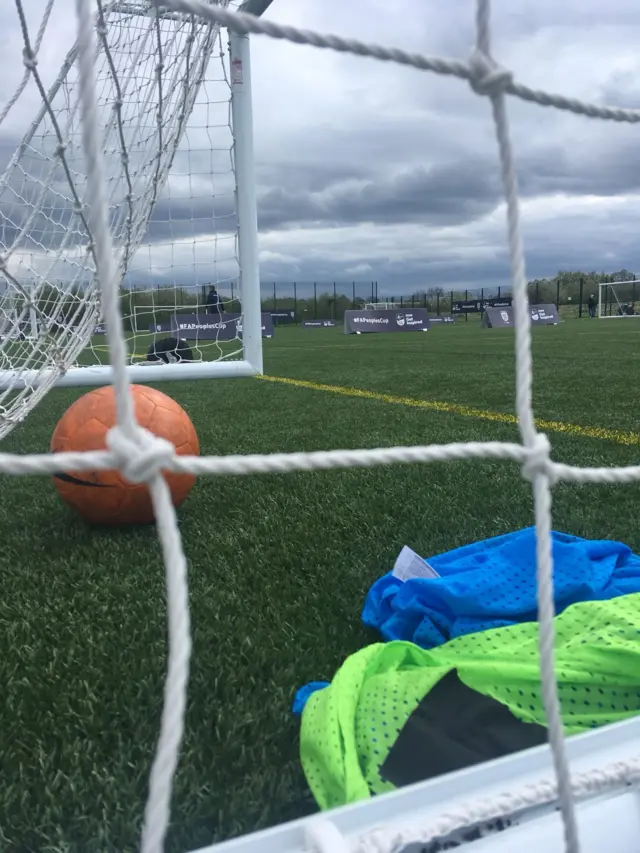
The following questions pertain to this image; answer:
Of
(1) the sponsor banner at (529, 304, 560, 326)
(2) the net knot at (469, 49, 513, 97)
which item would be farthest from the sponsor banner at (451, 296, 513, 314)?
(2) the net knot at (469, 49, 513, 97)

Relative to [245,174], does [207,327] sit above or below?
below

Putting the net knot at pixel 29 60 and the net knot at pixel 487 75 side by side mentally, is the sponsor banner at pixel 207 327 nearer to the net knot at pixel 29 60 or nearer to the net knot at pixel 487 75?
the net knot at pixel 29 60

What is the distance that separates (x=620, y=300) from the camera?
26188mm

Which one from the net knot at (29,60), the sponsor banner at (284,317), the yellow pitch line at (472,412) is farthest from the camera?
the sponsor banner at (284,317)

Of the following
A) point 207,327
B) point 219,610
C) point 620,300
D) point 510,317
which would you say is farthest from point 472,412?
point 620,300

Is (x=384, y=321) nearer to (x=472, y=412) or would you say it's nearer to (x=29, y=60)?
(x=472, y=412)

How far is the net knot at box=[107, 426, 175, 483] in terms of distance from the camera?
2.05 ft

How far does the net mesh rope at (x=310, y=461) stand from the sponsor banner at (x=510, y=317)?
835 inches

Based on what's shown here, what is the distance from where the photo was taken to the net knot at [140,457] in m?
0.62

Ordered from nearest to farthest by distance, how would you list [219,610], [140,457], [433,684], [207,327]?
[140,457], [433,684], [219,610], [207,327]

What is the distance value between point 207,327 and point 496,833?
5419 millimetres

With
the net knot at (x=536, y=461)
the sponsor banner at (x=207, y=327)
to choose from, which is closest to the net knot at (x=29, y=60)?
the net knot at (x=536, y=461)

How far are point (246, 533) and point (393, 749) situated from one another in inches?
45.6

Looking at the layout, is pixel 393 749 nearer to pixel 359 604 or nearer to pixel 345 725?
pixel 345 725
